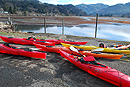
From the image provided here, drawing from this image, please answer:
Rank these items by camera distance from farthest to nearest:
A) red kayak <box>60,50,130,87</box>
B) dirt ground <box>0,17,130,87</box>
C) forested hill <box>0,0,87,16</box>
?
forested hill <box>0,0,87,16</box>, dirt ground <box>0,17,130,87</box>, red kayak <box>60,50,130,87</box>

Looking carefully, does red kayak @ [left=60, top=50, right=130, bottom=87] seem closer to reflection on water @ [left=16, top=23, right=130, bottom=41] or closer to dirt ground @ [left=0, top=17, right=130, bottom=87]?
dirt ground @ [left=0, top=17, right=130, bottom=87]

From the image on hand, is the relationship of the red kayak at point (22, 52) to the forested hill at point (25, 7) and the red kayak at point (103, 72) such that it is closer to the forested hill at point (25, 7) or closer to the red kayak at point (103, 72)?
the red kayak at point (103, 72)

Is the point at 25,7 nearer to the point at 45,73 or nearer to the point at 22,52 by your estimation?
the point at 22,52

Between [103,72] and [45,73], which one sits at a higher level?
[103,72]

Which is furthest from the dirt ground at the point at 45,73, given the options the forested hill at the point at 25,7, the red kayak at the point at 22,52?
the forested hill at the point at 25,7

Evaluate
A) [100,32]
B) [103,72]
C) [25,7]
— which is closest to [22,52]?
[103,72]

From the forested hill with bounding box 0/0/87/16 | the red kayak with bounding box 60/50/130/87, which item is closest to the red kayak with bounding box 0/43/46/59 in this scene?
the red kayak with bounding box 60/50/130/87

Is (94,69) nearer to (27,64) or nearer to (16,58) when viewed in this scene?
(27,64)

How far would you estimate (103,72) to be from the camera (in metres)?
4.76

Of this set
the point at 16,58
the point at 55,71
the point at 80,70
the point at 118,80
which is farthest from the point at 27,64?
the point at 118,80

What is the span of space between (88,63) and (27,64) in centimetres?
361

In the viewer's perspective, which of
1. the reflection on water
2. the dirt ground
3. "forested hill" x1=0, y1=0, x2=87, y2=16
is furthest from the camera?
"forested hill" x1=0, y1=0, x2=87, y2=16

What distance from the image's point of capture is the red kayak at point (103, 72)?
167 inches

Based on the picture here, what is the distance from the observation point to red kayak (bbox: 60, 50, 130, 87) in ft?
13.9
